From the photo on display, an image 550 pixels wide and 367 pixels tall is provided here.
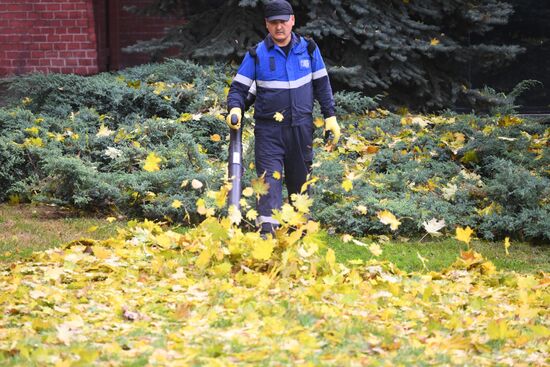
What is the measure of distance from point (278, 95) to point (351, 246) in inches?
53.2

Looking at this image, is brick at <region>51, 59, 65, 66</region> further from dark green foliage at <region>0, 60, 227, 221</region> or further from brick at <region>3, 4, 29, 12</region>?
dark green foliage at <region>0, 60, 227, 221</region>

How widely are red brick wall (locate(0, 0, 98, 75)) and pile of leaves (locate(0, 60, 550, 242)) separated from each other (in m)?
1.84

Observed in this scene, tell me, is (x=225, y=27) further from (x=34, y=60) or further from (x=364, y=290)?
(x=364, y=290)

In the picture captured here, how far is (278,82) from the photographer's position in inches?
286

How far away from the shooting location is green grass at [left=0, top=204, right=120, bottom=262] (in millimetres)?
7512

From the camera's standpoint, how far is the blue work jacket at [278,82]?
725 cm

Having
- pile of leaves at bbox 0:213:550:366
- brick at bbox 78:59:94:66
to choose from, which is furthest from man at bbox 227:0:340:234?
brick at bbox 78:59:94:66

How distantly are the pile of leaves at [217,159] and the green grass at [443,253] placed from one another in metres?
0.14

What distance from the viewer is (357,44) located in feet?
41.8

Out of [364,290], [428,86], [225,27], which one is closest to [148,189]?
[364,290]

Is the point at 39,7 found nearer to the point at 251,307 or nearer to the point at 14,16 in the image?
the point at 14,16

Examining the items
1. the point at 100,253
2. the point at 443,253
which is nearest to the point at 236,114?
the point at 100,253

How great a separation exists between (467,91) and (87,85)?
4.92 m

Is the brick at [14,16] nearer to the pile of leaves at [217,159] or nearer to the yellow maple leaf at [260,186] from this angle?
the pile of leaves at [217,159]
